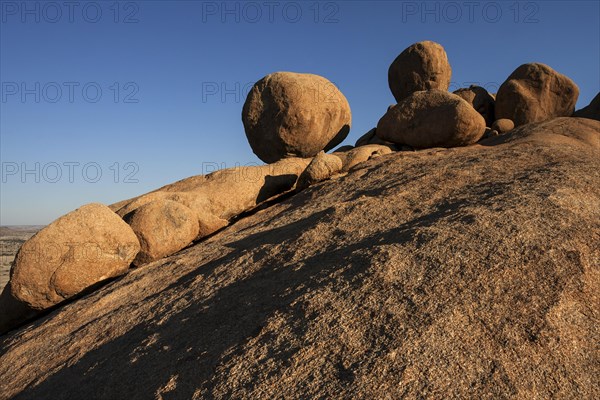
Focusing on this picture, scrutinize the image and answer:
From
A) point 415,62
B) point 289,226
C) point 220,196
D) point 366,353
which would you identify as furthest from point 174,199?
point 415,62

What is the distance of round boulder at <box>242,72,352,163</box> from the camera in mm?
11203

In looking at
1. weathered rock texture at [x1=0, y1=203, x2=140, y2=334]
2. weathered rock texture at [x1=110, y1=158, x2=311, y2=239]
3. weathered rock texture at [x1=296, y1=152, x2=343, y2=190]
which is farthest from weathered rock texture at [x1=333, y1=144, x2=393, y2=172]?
weathered rock texture at [x1=0, y1=203, x2=140, y2=334]

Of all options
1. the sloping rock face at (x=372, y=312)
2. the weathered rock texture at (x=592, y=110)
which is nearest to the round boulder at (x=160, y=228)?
the sloping rock face at (x=372, y=312)

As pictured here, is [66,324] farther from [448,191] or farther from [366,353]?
[448,191]

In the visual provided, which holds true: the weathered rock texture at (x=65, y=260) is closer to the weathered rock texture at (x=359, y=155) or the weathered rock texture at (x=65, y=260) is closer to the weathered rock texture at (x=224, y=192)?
the weathered rock texture at (x=224, y=192)

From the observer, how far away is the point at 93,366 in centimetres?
405

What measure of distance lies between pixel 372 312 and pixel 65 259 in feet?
18.1

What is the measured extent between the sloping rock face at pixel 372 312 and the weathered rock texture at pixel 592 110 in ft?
28.5

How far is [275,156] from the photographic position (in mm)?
11906

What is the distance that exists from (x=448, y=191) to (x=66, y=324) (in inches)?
203

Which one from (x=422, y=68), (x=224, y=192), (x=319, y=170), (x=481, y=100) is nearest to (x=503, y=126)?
(x=481, y=100)

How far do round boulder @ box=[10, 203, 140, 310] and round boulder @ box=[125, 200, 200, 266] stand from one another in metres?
0.55

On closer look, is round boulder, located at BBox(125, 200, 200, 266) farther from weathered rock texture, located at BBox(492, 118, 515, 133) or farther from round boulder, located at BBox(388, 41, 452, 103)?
weathered rock texture, located at BBox(492, 118, 515, 133)

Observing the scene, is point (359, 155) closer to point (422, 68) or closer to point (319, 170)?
point (319, 170)
